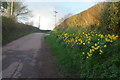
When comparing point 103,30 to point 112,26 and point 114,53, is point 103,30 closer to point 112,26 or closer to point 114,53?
point 112,26

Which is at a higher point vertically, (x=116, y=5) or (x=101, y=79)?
(x=116, y=5)

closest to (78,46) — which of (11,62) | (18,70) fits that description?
(18,70)

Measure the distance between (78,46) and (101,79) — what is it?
2533 mm

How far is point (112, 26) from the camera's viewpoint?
5734 mm

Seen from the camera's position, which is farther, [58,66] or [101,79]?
[58,66]

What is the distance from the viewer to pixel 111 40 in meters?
4.86

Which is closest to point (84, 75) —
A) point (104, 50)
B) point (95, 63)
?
point (95, 63)

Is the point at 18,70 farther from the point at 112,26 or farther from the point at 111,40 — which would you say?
the point at 112,26

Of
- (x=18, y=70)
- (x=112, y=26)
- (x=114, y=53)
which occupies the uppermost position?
(x=112, y=26)

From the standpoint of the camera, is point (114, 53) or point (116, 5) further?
point (116, 5)

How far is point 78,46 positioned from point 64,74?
180cm

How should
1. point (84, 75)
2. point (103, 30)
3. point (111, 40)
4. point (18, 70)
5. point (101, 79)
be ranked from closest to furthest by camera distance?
point (101, 79) < point (84, 75) < point (111, 40) < point (18, 70) < point (103, 30)

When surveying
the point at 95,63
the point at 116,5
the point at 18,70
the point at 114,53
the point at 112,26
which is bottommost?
the point at 18,70

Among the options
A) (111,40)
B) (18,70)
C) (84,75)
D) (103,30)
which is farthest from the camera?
(103,30)
